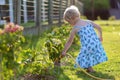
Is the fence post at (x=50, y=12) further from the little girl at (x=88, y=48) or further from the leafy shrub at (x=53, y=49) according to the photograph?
the little girl at (x=88, y=48)

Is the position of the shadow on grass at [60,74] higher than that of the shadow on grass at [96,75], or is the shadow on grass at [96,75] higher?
the shadow on grass at [60,74]

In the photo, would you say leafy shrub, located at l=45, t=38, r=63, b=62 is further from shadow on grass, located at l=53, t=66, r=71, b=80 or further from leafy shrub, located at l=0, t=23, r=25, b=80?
leafy shrub, located at l=0, t=23, r=25, b=80

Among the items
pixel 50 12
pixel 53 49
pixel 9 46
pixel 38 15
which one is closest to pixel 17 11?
pixel 38 15

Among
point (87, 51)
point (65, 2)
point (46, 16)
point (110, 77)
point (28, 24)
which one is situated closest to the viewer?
point (110, 77)

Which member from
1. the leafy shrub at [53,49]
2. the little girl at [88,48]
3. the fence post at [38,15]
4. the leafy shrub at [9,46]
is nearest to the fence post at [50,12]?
the fence post at [38,15]

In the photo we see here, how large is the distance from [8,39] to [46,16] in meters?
11.6

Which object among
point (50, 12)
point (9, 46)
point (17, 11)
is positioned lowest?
point (50, 12)

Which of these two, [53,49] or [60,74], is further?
[53,49]

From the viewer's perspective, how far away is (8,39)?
14.4 ft

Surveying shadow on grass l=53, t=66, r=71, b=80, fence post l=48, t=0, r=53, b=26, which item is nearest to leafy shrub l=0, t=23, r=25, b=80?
shadow on grass l=53, t=66, r=71, b=80

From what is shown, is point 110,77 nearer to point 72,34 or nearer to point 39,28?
point 72,34

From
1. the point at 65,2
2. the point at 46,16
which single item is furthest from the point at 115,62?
the point at 65,2

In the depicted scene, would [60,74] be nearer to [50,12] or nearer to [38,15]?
[38,15]

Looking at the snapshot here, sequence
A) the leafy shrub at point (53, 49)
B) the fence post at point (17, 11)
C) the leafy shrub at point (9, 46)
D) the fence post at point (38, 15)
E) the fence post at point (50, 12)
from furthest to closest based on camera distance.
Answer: the fence post at point (50, 12) → the fence post at point (38, 15) → the fence post at point (17, 11) → the leafy shrub at point (53, 49) → the leafy shrub at point (9, 46)
